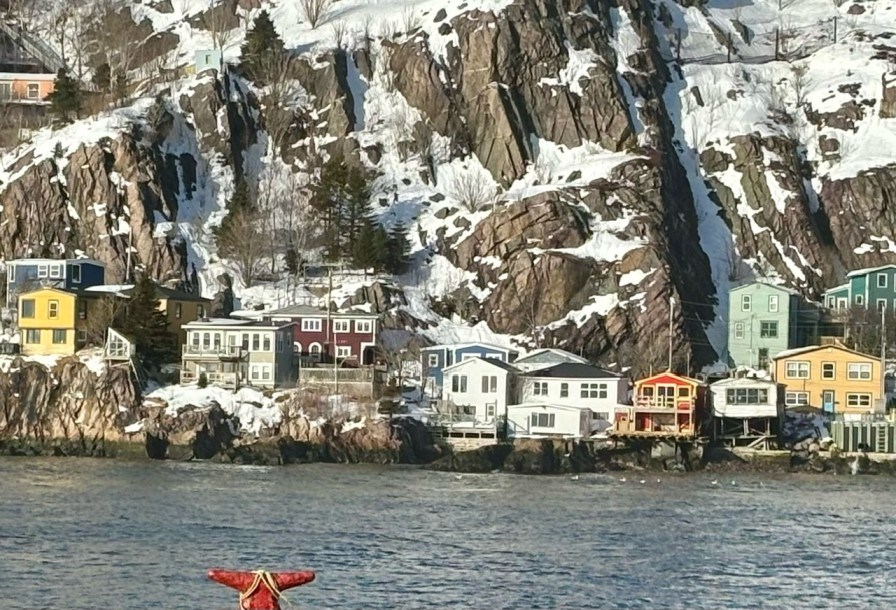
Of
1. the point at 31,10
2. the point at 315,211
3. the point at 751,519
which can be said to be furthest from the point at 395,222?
the point at 751,519

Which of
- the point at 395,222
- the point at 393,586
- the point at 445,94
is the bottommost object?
the point at 393,586

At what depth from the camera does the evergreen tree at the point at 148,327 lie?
10419cm

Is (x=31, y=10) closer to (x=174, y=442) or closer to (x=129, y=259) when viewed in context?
(x=129, y=259)

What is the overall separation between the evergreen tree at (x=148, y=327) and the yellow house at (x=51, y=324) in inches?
122

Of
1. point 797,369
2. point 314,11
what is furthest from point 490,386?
point 314,11

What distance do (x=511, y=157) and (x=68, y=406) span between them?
4507 cm

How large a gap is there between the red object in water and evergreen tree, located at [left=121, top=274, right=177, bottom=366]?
77.8 meters

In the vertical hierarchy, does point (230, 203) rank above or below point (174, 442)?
above

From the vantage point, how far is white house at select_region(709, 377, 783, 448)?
101 meters

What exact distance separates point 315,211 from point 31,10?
136ft

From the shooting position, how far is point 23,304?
107062 millimetres

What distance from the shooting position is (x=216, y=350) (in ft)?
345

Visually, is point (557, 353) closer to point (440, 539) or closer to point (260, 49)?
point (260, 49)

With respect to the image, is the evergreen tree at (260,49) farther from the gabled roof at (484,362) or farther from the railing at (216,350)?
the gabled roof at (484,362)
